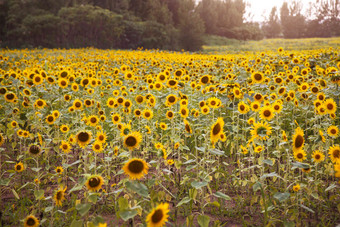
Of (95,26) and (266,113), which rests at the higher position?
(95,26)

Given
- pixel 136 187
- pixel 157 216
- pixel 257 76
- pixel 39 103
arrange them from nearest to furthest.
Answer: pixel 157 216 → pixel 136 187 → pixel 39 103 → pixel 257 76

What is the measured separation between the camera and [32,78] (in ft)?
15.3

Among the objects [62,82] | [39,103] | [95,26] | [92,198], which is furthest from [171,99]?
[95,26]

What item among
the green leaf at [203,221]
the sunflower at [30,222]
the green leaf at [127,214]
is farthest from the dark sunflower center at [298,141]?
the sunflower at [30,222]

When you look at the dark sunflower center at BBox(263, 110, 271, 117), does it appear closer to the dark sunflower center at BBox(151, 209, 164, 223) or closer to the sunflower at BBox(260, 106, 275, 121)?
the sunflower at BBox(260, 106, 275, 121)

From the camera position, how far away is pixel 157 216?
1558 millimetres

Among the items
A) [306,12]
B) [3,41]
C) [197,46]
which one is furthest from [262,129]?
[306,12]

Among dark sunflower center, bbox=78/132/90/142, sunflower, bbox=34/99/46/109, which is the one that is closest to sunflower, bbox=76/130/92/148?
dark sunflower center, bbox=78/132/90/142

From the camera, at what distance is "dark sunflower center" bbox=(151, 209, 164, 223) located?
1555mm

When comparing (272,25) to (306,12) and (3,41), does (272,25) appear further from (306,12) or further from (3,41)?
(3,41)

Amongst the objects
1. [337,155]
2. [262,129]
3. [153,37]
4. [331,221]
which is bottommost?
[331,221]

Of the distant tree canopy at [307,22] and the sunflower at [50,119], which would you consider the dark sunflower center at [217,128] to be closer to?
the sunflower at [50,119]

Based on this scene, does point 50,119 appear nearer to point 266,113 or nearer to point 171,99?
point 171,99

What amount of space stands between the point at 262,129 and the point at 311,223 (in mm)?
935
